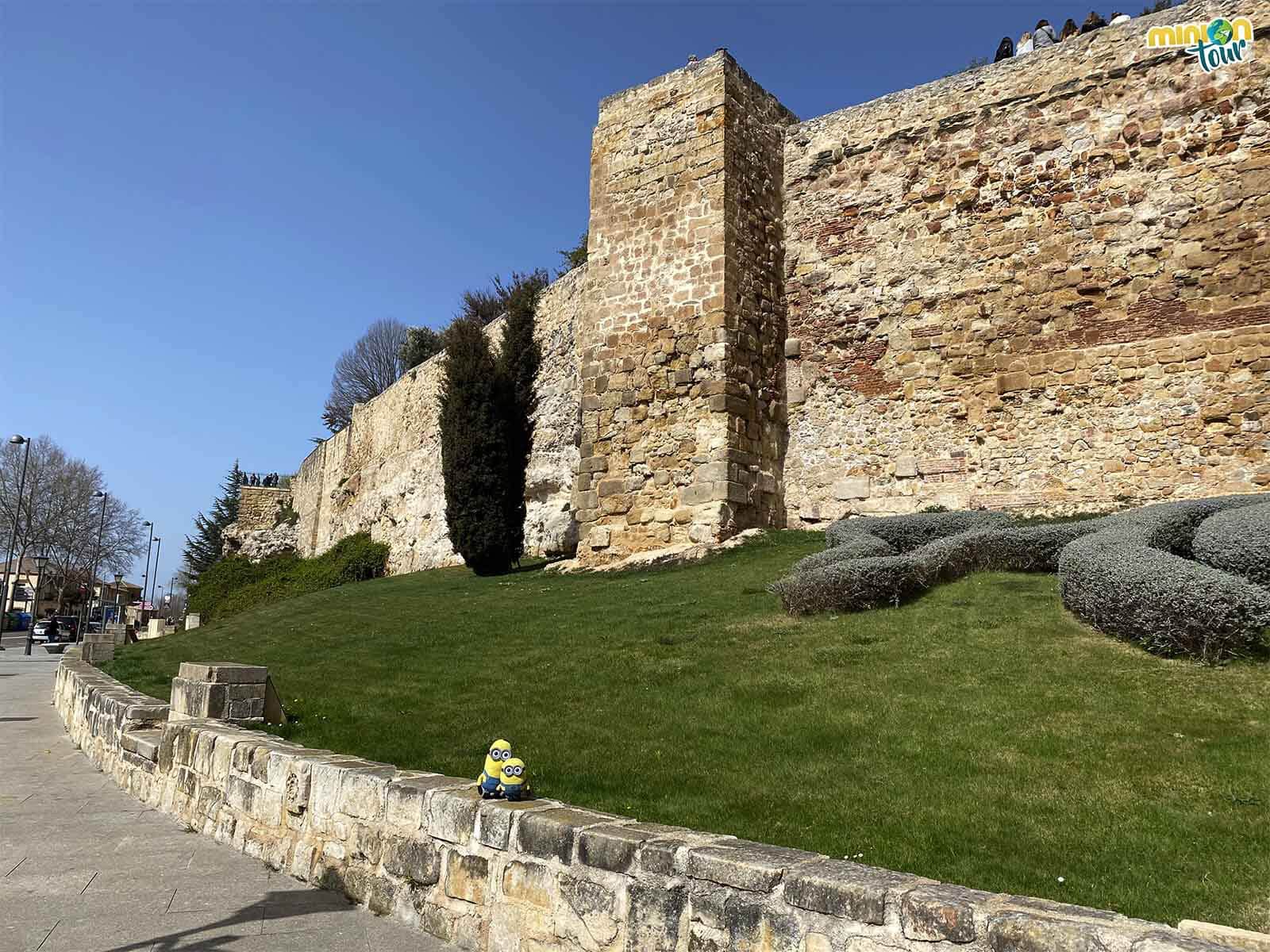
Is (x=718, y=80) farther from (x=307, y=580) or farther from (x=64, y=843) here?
(x=307, y=580)

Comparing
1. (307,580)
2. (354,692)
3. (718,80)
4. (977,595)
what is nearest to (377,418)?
(307,580)

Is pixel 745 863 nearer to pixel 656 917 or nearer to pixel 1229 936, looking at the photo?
pixel 656 917

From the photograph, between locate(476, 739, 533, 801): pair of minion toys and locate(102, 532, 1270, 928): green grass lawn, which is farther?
locate(476, 739, 533, 801): pair of minion toys

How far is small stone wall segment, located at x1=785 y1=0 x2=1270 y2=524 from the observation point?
10.9m

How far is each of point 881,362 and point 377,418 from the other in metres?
23.3

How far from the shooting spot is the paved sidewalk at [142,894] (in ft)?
12.7

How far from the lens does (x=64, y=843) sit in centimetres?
560

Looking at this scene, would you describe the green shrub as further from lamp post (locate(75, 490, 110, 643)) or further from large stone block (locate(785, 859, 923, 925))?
large stone block (locate(785, 859, 923, 925))

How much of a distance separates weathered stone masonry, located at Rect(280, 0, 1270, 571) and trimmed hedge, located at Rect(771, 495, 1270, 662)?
2.27 m

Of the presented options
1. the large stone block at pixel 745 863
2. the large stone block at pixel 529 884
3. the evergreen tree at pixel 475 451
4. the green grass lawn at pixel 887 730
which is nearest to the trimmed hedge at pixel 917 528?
the green grass lawn at pixel 887 730

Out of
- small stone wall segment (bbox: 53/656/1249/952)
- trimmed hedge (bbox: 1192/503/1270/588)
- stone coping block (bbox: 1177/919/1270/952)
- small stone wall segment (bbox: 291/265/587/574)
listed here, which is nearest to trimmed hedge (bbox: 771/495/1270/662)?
trimmed hedge (bbox: 1192/503/1270/588)

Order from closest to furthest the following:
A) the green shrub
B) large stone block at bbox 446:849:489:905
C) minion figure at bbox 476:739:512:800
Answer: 1. large stone block at bbox 446:849:489:905
2. minion figure at bbox 476:739:512:800
3. the green shrub

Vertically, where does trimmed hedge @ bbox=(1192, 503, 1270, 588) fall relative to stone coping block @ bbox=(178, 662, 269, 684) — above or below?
above

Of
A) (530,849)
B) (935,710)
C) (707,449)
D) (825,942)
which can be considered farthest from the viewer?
(707,449)
